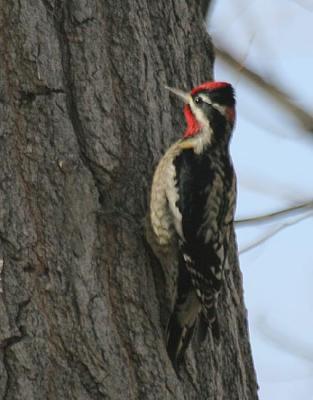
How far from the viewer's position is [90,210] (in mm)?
3766

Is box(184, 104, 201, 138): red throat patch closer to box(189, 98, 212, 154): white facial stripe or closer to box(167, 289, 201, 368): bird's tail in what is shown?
box(189, 98, 212, 154): white facial stripe

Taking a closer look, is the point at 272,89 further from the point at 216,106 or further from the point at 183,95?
the point at 183,95

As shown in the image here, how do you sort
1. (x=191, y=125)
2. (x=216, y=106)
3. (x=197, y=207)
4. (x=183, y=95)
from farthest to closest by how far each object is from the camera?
1. (x=216, y=106)
2. (x=191, y=125)
3. (x=197, y=207)
4. (x=183, y=95)

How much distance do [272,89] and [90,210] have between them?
7.46 feet

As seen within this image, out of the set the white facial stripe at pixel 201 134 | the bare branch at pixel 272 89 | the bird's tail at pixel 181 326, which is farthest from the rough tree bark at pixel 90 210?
the bare branch at pixel 272 89

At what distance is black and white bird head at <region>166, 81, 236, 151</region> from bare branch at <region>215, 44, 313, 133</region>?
698mm

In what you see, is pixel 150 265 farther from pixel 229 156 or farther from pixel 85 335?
pixel 229 156

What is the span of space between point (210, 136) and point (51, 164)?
1.27 metres

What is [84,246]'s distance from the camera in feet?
12.0

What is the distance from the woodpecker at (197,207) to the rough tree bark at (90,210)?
0.28 ft

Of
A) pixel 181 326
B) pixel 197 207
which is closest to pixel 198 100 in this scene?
pixel 197 207

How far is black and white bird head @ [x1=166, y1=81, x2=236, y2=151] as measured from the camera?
438 cm

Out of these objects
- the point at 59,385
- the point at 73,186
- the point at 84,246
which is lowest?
the point at 59,385

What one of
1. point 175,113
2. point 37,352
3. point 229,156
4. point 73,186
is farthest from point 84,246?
point 229,156
